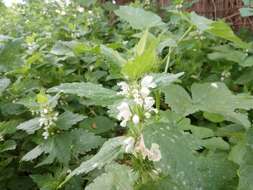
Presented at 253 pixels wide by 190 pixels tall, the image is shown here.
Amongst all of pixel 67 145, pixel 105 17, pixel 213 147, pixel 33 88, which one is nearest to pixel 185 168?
pixel 213 147

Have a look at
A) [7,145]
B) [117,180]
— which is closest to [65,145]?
A: [7,145]

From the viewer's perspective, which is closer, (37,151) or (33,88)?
(37,151)

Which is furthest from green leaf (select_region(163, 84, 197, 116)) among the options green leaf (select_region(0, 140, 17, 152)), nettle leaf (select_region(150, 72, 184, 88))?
green leaf (select_region(0, 140, 17, 152))

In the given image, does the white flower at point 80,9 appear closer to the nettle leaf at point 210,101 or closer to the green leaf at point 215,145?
the green leaf at point 215,145

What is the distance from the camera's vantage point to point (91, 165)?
764 mm

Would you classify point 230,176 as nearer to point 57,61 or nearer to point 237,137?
point 237,137

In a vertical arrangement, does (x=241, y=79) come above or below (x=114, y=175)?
below

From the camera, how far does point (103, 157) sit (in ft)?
2.55

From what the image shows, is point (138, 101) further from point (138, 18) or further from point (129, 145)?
point (138, 18)

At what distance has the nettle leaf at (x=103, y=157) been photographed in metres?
0.76

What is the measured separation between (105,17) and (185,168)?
10.2 feet

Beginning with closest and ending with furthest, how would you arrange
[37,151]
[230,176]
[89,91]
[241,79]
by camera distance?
[89,91]
[230,176]
[37,151]
[241,79]

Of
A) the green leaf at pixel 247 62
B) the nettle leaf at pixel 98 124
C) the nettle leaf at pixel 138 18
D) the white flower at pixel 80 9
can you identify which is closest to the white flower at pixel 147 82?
the nettle leaf at pixel 138 18

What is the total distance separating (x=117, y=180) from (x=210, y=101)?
27 cm
